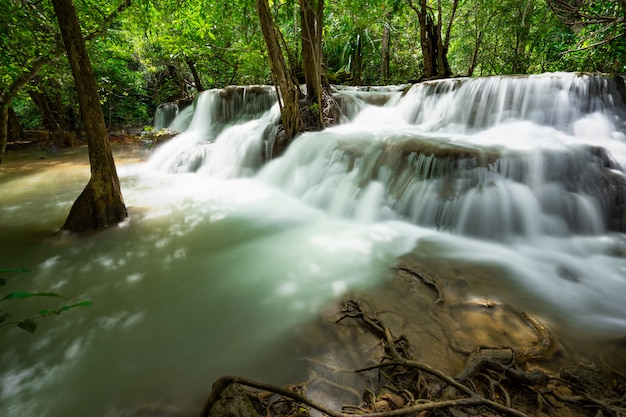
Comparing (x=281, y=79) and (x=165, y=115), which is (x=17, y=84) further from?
(x=165, y=115)

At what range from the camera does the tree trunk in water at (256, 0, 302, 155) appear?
6340 mm

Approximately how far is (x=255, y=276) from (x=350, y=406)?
194cm

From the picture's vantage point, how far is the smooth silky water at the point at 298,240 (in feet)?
7.33

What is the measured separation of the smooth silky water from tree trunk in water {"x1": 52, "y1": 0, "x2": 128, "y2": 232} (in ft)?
0.88

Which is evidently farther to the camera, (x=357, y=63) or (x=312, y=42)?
(x=357, y=63)

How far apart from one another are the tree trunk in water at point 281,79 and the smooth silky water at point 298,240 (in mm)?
570

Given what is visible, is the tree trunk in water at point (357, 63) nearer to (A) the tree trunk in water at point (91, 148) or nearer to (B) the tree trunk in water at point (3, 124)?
(A) the tree trunk in water at point (91, 148)

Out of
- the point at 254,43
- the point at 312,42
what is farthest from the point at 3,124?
the point at 254,43

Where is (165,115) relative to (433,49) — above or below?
below

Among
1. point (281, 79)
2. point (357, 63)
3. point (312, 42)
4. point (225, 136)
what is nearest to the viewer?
point (281, 79)

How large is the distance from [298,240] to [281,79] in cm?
445

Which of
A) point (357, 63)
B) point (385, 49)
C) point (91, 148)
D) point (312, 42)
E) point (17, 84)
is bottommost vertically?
point (91, 148)

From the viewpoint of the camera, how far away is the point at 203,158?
349 inches

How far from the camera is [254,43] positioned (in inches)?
420
